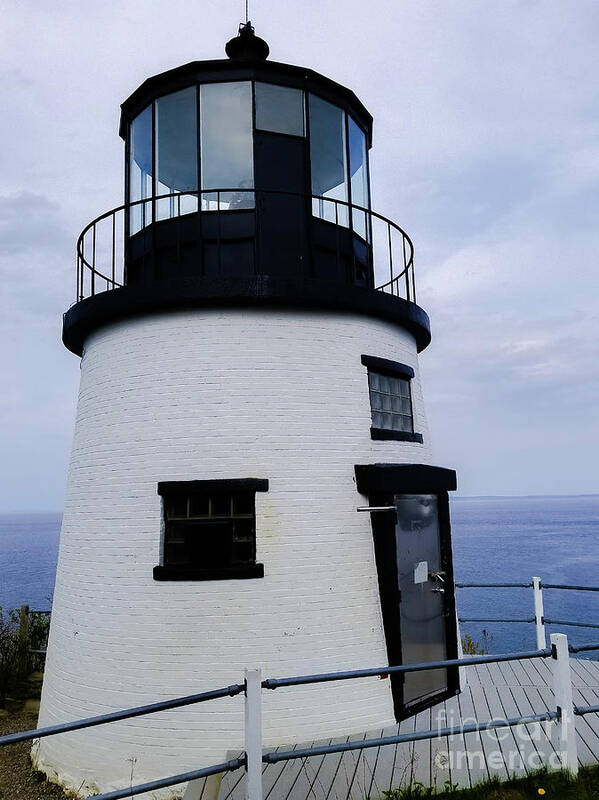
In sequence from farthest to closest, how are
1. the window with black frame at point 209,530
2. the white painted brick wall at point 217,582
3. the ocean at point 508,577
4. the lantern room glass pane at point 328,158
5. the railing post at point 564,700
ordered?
the ocean at point 508,577 < the lantern room glass pane at point 328,158 < the window with black frame at point 209,530 < the white painted brick wall at point 217,582 < the railing post at point 564,700

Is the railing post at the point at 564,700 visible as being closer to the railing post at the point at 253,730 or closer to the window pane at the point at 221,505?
the railing post at the point at 253,730

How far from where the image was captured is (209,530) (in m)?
6.68

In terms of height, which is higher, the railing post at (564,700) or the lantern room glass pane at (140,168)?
the lantern room glass pane at (140,168)

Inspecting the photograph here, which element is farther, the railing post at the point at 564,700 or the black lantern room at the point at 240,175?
the black lantern room at the point at 240,175

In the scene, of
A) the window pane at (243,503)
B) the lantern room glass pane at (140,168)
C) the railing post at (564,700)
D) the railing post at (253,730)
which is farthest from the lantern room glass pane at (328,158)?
the railing post at (253,730)

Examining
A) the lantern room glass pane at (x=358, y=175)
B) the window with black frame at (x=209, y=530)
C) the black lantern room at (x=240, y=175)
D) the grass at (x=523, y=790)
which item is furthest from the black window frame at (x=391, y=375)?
the grass at (x=523, y=790)

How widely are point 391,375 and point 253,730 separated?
4787 millimetres

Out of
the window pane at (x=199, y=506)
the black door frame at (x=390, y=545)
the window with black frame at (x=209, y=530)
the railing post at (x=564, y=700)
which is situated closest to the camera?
the railing post at (x=564, y=700)

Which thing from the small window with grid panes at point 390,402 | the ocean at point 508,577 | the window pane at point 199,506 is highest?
the small window with grid panes at point 390,402

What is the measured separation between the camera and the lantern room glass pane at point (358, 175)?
828 cm

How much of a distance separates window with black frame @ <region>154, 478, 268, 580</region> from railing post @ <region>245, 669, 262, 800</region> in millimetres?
2562

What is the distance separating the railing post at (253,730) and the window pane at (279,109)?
20.1 feet

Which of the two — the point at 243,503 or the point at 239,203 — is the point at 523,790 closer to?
the point at 243,503

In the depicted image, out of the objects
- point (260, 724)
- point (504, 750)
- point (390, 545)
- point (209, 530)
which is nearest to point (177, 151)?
point (209, 530)
